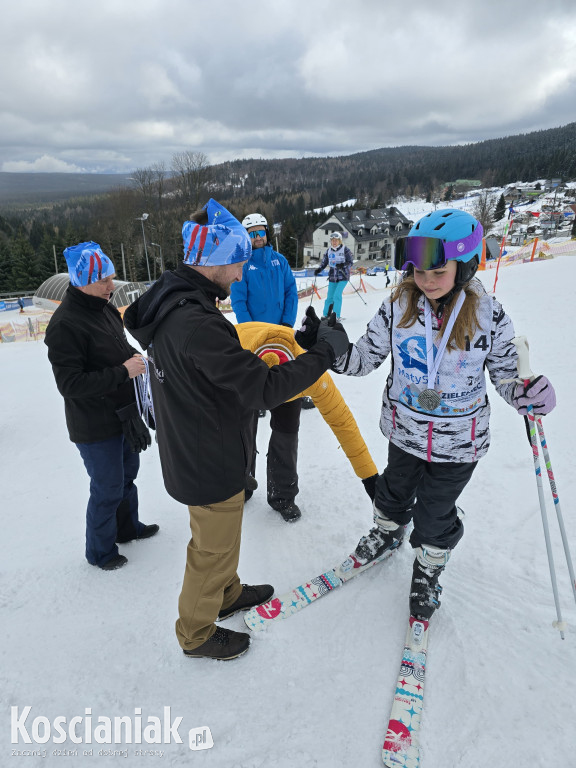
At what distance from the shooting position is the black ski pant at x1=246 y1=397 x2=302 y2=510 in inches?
136

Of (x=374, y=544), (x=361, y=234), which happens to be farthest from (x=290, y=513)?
(x=361, y=234)

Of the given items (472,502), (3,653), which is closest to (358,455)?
(472,502)

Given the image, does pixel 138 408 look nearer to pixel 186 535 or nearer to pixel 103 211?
pixel 186 535

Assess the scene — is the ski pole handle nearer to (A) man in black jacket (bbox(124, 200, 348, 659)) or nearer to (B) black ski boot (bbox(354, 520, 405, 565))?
(A) man in black jacket (bbox(124, 200, 348, 659))

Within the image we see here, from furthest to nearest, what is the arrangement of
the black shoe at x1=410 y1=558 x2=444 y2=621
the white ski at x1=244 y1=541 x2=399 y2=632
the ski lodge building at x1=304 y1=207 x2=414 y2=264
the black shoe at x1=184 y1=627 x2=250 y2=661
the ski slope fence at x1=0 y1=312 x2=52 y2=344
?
the ski lodge building at x1=304 y1=207 x2=414 y2=264
the ski slope fence at x1=0 y1=312 x2=52 y2=344
the white ski at x1=244 y1=541 x2=399 y2=632
the black shoe at x1=410 y1=558 x2=444 y2=621
the black shoe at x1=184 y1=627 x2=250 y2=661

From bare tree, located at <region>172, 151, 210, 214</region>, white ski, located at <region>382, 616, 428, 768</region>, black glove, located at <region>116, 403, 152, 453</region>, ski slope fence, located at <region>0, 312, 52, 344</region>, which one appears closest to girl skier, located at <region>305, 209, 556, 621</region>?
white ski, located at <region>382, 616, 428, 768</region>

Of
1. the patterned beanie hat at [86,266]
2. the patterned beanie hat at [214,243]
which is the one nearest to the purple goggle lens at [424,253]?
the patterned beanie hat at [214,243]

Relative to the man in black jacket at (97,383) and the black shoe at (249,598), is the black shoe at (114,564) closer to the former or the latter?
the man in black jacket at (97,383)

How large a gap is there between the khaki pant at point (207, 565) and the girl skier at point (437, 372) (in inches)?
41.8

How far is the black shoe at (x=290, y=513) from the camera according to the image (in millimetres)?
3499

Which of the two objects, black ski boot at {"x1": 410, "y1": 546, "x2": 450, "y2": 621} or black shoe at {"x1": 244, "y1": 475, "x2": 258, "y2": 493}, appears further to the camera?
black shoe at {"x1": 244, "y1": 475, "x2": 258, "y2": 493}

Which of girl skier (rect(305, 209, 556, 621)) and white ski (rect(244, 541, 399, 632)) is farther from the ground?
girl skier (rect(305, 209, 556, 621))

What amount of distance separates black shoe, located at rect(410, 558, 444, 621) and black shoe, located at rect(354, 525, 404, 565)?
0.33 meters

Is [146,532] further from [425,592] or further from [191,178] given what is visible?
[191,178]
